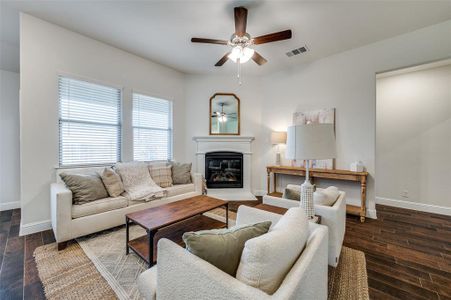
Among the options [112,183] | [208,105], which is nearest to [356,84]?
[208,105]

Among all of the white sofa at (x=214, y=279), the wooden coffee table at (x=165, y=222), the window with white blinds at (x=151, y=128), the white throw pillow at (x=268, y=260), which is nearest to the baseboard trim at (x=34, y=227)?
the wooden coffee table at (x=165, y=222)

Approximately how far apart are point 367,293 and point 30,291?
274 cm

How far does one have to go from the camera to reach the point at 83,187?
247 cm

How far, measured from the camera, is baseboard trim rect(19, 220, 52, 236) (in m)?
2.54

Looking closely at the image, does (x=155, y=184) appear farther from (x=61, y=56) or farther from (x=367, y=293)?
(x=367, y=293)

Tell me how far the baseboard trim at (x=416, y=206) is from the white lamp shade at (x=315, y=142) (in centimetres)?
351

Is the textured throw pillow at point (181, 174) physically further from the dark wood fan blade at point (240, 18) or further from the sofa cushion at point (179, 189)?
the dark wood fan blade at point (240, 18)

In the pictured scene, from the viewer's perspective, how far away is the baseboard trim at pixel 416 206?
339cm

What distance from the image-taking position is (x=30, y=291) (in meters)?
1.58

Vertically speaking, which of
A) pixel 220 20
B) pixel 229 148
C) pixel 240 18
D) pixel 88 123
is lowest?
pixel 229 148

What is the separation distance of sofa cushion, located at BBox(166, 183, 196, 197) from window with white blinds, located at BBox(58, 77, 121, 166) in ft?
3.91

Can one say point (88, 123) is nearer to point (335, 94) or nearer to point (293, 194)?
point (293, 194)

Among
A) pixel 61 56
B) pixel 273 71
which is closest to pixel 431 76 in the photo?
pixel 273 71

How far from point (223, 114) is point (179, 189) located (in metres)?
2.12
